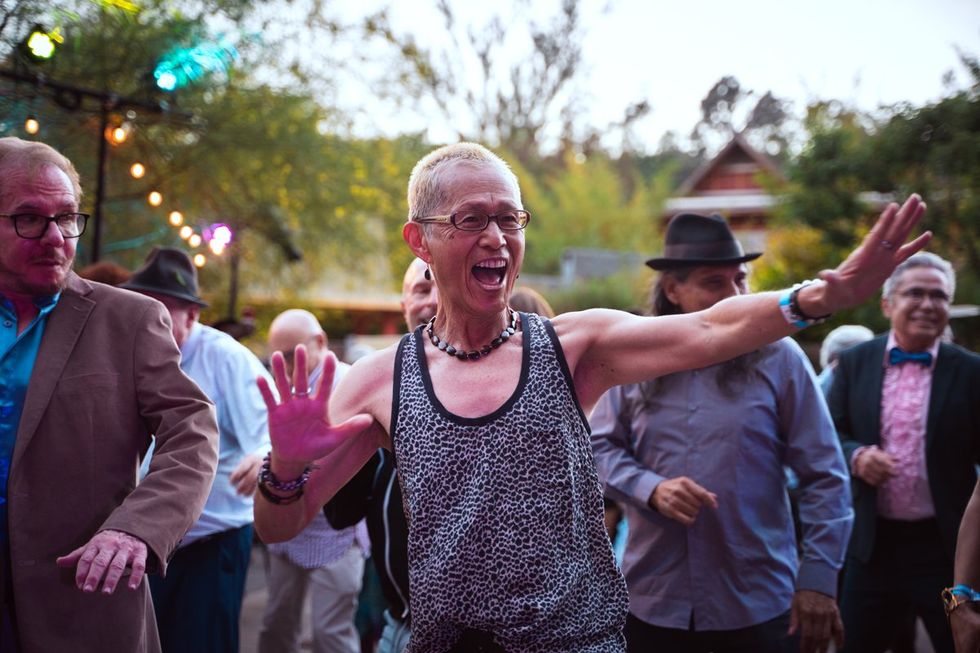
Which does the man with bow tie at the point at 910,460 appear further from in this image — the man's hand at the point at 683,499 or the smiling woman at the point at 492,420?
the smiling woman at the point at 492,420

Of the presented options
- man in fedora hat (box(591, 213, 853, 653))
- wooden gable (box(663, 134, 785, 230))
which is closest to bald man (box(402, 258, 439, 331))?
man in fedora hat (box(591, 213, 853, 653))

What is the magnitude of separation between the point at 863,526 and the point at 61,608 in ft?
12.6

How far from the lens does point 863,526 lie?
514 centimetres

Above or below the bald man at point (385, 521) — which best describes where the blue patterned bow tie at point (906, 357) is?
above

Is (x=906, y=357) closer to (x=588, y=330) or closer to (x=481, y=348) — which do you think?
(x=588, y=330)

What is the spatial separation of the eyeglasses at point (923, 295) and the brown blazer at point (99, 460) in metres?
3.73

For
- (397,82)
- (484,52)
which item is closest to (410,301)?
(397,82)

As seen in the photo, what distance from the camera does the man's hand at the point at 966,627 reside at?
3.11 metres

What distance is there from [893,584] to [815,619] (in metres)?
1.40

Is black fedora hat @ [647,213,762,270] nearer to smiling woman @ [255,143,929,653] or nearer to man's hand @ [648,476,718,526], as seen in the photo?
man's hand @ [648,476,718,526]

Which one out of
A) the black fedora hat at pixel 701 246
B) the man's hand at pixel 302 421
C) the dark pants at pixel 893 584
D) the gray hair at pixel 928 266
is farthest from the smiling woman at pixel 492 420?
the gray hair at pixel 928 266

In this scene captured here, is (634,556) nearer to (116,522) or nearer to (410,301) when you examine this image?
(410,301)

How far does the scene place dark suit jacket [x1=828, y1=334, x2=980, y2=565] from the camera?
4.91 meters

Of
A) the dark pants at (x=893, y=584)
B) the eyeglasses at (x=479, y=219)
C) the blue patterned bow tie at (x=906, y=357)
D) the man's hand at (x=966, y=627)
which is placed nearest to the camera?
the eyeglasses at (x=479, y=219)
